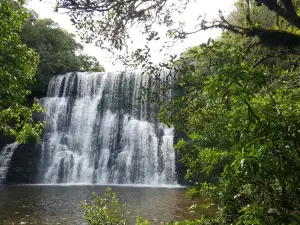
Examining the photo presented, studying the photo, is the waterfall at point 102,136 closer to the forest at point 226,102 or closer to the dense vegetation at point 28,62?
the dense vegetation at point 28,62

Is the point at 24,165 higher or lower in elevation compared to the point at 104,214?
higher

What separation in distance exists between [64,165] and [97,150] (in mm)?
3101

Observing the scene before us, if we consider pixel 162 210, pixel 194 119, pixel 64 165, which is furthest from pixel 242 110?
pixel 64 165

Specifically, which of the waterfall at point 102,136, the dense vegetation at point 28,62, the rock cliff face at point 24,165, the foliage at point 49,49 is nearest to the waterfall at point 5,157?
the rock cliff face at point 24,165

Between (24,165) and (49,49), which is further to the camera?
(49,49)

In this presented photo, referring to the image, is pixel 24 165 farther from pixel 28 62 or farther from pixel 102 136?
pixel 28 62

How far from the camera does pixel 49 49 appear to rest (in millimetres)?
37688

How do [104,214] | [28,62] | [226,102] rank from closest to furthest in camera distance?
[226,102]
[104,214]
[28,62]

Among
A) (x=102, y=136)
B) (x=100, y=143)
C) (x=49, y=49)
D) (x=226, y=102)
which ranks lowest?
(x=226, y=102)

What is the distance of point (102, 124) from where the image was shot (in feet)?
94.2

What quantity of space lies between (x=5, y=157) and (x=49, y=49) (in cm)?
1673

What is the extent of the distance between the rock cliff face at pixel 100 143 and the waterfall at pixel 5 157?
38 cm

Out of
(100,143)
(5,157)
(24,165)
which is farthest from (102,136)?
(5,157)

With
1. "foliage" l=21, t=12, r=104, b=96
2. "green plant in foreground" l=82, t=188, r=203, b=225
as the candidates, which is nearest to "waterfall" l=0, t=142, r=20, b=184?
"foliage" l=21, t=12, r=104, b=96
